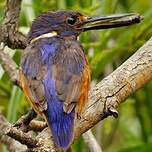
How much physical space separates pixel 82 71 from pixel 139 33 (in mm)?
876

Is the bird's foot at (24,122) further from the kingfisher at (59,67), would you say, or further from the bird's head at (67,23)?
the bird's head at (67,23)

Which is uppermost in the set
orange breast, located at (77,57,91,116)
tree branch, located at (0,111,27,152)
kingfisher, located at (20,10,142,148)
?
kingfisher, located at (20,10,142,148)

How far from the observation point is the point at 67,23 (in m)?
3.36

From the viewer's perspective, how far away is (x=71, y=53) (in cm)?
307

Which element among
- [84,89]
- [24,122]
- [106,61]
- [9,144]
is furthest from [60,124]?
[106,61]

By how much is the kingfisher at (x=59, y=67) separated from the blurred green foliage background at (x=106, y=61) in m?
0.21

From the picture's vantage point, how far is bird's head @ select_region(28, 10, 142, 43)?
3293mm

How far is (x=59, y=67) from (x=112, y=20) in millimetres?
607

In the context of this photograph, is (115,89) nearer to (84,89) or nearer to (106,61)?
(84,89)

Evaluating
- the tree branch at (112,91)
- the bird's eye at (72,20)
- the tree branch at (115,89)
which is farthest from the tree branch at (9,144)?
the bird's eye at (72,20)

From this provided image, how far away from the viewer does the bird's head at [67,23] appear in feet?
10.8

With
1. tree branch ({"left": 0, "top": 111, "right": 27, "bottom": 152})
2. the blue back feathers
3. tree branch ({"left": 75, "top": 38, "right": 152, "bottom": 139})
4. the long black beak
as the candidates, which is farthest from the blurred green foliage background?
tree branch ({"left": 75, "top": 38, "right": 152, "bottom": 139})

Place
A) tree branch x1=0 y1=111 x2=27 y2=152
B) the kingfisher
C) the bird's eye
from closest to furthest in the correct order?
the kingfisher, tree branch x1=0 y1=111 x2=27 y2=152, the bird's eye

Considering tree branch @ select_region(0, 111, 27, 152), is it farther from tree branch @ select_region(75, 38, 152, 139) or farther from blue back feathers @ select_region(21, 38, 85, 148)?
tree branch @ select_region(75, 38, 152, 139)
